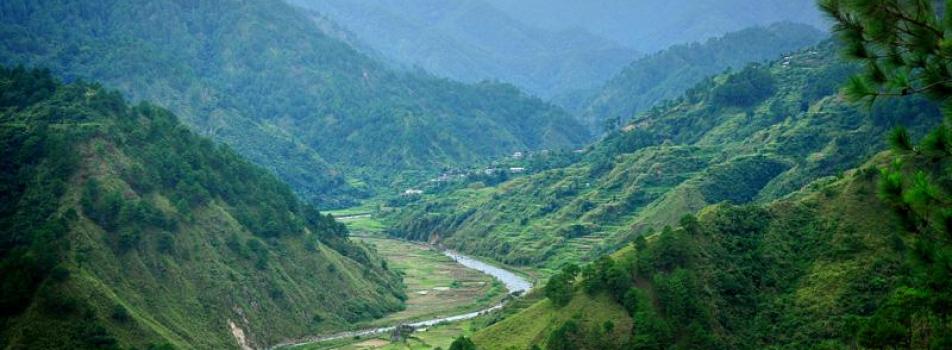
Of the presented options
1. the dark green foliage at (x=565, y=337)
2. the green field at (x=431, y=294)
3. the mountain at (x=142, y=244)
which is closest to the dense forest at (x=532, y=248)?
the dark green foliage at (x=565, y=337)

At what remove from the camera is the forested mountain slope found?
134 metres

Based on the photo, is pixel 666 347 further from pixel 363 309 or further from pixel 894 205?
pixel 363 309

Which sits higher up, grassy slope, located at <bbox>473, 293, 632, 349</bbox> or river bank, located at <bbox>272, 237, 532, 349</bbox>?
grassy slope, located at <bbox>473, 293, 632, 349</bbox>

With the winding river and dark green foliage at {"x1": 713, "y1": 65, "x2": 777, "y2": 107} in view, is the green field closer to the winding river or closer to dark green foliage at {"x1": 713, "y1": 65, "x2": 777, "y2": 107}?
the winding river

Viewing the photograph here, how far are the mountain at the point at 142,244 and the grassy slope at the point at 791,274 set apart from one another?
33.2 m

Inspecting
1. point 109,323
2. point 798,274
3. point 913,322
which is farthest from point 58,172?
point 913,322

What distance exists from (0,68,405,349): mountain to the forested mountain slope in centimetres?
3934

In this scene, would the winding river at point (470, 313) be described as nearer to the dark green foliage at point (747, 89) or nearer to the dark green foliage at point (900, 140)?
the dark green foliage at point (747, 89)

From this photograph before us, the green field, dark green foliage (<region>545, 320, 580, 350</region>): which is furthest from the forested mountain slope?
dark green foliage (<region>545, 320, 580, 350</region>)

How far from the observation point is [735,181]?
462 feet

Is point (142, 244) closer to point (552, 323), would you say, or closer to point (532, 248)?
point (552, 323)

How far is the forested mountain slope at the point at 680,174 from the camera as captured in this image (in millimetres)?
133750

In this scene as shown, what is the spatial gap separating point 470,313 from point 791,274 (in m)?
50.8

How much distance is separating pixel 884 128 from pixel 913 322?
81.3 meters
